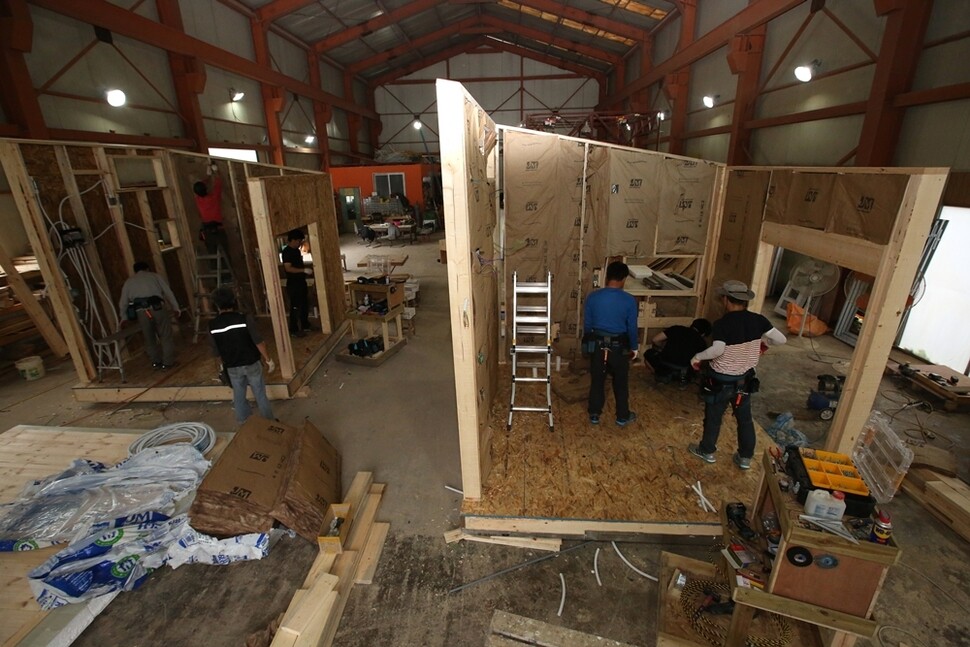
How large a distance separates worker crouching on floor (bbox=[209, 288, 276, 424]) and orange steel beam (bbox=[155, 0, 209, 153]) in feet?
29.6

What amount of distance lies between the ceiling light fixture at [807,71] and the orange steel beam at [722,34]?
3.65 ft

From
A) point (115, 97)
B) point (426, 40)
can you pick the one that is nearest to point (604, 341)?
point (115, 97)

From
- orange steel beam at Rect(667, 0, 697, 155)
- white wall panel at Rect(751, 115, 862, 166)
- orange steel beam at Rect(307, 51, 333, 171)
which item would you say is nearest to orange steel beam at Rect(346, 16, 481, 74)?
orange steel beam at Rect(307, 51, 333, 171)

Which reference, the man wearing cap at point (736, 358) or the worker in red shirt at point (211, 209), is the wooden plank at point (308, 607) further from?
the worker in red shirt at point (211, 209)

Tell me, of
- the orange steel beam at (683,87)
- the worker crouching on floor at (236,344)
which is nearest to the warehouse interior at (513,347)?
the orange steel beam at (683,87)

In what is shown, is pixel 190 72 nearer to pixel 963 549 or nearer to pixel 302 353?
pixel 302 353

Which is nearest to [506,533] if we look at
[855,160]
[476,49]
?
[855,160]

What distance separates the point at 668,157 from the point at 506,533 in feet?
15.7

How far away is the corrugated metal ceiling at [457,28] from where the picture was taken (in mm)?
14172

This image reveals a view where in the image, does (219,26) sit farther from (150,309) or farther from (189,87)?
(150,309)

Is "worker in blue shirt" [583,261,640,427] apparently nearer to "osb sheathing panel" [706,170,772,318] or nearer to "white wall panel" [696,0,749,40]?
"osb sheathing panel" [706,170,772,318]

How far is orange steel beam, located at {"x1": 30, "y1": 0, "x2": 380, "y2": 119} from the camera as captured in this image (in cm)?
761

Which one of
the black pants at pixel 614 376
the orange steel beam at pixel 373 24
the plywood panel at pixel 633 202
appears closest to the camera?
the black pants at pixel 614 376

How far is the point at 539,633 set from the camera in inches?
111
